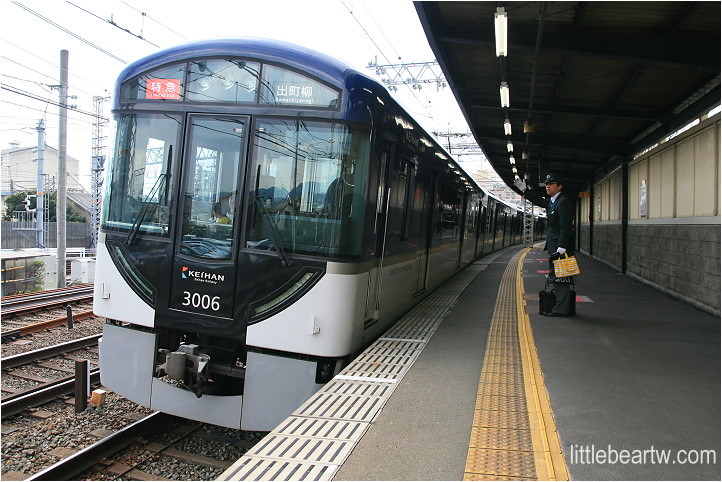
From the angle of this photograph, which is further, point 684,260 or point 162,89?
point 684,260

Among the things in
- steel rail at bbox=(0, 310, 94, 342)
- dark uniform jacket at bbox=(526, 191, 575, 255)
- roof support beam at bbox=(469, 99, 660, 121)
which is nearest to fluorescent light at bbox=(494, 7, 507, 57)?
dark uniform jacket at bbox=(526, 191, 575, 255)

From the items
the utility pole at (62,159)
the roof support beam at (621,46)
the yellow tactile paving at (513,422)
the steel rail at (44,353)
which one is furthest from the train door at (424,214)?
the utility pole at (62,159)

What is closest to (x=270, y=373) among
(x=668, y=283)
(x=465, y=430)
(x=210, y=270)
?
(x=210, y=270)

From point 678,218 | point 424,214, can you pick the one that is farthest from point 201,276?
point 678,218

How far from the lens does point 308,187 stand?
176 inches

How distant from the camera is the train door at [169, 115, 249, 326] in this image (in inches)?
181

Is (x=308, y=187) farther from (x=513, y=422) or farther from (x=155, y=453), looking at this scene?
(x=155, y=453)

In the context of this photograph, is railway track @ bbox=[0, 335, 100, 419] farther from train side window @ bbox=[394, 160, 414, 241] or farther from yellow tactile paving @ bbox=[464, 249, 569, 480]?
yellow tactile paving @ bbox=[464, 249, 569, 480]

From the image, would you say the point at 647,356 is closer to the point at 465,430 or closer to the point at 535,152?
the point at 465,430

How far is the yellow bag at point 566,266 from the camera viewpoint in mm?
7141

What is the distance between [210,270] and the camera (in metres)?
4.65

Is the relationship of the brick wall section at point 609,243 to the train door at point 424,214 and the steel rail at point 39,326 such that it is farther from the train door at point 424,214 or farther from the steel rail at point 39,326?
the steel rail at point 39,326

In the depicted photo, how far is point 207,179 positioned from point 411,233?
2.92 metres

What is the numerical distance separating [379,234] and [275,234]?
1.15 metres
